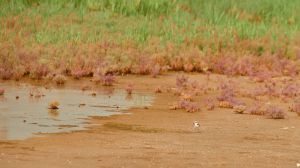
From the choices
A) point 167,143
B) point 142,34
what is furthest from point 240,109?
point 142,34

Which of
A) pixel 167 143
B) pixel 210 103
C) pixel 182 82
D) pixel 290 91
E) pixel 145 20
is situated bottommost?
pixel 167 143

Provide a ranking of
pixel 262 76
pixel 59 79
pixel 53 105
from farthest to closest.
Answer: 1. pixel 262 76
2. pixel 59 79
3. pixel 53 105

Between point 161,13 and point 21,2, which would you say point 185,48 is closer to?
point 161,13

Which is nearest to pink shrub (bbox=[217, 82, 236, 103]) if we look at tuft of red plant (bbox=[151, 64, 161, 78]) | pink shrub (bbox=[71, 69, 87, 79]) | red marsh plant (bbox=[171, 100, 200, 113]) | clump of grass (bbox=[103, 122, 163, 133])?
red marsh plant (bbox=[171, 100, 200, 113])

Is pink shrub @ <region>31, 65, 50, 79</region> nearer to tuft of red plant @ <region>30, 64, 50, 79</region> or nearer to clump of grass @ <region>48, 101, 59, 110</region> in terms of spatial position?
tuft of red plant @ <region>30, 64, 50, 79</region>

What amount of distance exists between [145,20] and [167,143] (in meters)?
12.5

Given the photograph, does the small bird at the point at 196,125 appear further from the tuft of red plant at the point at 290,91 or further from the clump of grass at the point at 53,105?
the tuft of red plant at the point at 290,91

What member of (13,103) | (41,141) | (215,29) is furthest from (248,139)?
(215,29)

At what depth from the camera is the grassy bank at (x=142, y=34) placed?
18922mm

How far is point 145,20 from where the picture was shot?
2336cm

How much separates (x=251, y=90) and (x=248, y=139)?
18.2 feet

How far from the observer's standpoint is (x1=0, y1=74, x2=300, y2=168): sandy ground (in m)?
9.80

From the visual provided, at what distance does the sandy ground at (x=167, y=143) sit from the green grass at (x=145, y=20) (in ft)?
23.3

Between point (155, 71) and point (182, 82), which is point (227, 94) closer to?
point (182, 82)
